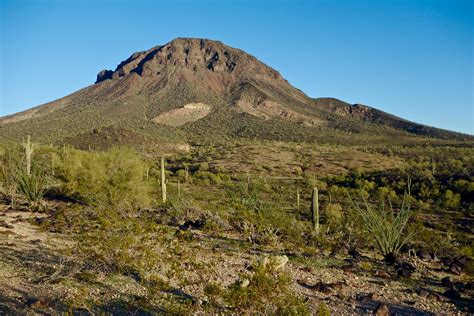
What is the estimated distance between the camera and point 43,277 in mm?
7863

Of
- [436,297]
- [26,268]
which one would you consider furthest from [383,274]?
[26,268]

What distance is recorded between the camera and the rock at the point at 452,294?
807 centimetres

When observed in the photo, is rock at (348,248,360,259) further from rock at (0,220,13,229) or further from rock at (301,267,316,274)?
rock at (0,220,13,229)

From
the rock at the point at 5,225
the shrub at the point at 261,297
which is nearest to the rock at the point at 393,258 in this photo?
the shrub at the point at 261,297

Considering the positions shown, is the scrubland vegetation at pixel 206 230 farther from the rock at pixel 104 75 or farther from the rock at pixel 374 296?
the rock at pixel 104 75

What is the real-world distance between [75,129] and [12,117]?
141 feet

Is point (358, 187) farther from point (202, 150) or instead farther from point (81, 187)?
point (202, 150)

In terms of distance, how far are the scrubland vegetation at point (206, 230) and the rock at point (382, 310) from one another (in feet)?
2.95

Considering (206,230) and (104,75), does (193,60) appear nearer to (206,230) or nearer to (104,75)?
(104,75)

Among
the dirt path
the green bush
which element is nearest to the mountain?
the green bush

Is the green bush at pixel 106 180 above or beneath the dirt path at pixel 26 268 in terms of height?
above

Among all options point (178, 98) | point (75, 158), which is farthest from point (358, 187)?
point (178, 98)

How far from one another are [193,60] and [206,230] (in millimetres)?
126987

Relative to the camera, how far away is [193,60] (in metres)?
136
